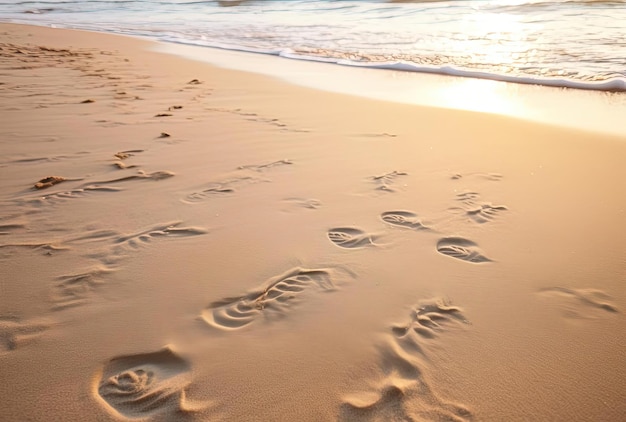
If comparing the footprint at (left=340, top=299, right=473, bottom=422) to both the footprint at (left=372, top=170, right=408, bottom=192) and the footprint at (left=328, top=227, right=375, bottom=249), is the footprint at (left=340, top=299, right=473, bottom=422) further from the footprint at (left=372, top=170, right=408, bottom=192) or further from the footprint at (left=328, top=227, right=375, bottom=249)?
the footprint at (left=372, top=170, right=408, bottom=192)

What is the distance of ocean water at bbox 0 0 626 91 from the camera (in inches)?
259

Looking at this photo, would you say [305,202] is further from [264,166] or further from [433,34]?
[433,34]

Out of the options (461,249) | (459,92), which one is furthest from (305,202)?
(459,92)

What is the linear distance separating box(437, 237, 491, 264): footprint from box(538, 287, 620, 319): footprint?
292 mm

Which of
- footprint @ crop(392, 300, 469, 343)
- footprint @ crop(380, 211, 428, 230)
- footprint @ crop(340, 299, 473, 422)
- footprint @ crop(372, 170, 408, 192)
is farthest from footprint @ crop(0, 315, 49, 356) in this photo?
footprint @ crop(372, 170, 408, 192)

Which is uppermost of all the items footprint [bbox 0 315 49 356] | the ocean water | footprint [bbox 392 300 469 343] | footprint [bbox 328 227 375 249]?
the ocean water

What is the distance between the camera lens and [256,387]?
136 cm

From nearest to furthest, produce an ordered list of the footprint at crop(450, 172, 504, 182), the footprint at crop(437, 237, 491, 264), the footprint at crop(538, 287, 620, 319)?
the footprint at crop(538, 287, 620, 319) → the footprint at crop(437, 237, 491, 264) → the footprint at crop(450, 172, 504, 182)

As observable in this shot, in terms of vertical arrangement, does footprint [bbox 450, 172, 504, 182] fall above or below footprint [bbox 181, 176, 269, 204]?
above

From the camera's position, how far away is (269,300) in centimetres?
171

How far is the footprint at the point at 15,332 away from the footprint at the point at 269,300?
53 centimetres

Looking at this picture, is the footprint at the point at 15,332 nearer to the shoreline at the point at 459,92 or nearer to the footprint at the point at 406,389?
the footprint at the point at 406,389

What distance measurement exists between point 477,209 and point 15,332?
205 cm

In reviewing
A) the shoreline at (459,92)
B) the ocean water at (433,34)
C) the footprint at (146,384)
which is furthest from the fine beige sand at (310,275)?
the ocean water at (433,34)
